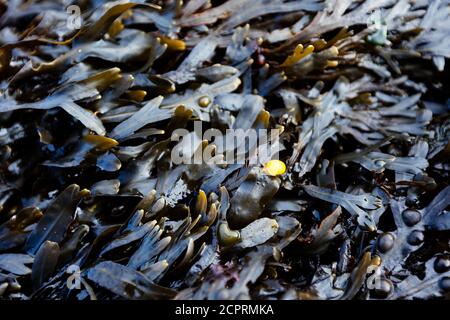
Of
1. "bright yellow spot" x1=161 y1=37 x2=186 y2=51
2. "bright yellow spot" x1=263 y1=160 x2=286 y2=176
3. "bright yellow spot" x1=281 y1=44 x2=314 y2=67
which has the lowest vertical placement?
"bright yellow spot" x1=263 y1=160 x2=286 y2=176

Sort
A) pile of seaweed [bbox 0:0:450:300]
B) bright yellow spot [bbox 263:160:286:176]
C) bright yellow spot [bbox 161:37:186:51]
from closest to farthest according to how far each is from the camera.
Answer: pile of seaweed [bbox 0:0:450:300] → bright yellow spot [bbox 263:160:286:176] → bright yellow spot [bbox 161:37:186:51]

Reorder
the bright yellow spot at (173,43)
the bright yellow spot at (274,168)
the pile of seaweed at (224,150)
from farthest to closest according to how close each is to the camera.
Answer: the bright yellow spot at (173,43), the bright yellow spot at (274,168), the pile of seaweed at (224,150)

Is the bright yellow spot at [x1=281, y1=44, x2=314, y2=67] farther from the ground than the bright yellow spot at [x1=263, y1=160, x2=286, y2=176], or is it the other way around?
the bright yellow spot at [x1=281, y1=44, x2=314, y2=67]

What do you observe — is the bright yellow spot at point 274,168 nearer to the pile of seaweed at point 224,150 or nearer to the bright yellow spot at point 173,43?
the pile of seaweed at point 224,150

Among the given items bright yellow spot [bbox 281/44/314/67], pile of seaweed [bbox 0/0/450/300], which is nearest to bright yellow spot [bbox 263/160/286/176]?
pile of seaweed [bbox 0/0/450/300]

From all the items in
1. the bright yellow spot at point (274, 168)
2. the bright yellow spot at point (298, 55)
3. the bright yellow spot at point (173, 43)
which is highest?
the bright yellow spot at point (173, 43)

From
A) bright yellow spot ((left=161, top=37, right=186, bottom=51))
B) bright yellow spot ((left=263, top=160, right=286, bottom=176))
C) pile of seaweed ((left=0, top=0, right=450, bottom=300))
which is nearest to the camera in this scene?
pile of seaweed ((left=0, top=0, right=450, bottom=300))

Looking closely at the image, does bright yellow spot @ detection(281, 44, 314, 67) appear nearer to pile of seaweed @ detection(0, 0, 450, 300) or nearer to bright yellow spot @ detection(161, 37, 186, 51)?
pile of seaweed @ detection(0, 0, 450, 300)

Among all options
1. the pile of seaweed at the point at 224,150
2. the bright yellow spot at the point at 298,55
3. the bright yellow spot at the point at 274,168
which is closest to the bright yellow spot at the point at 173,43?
the pile of seaweed at the point at 224,150
